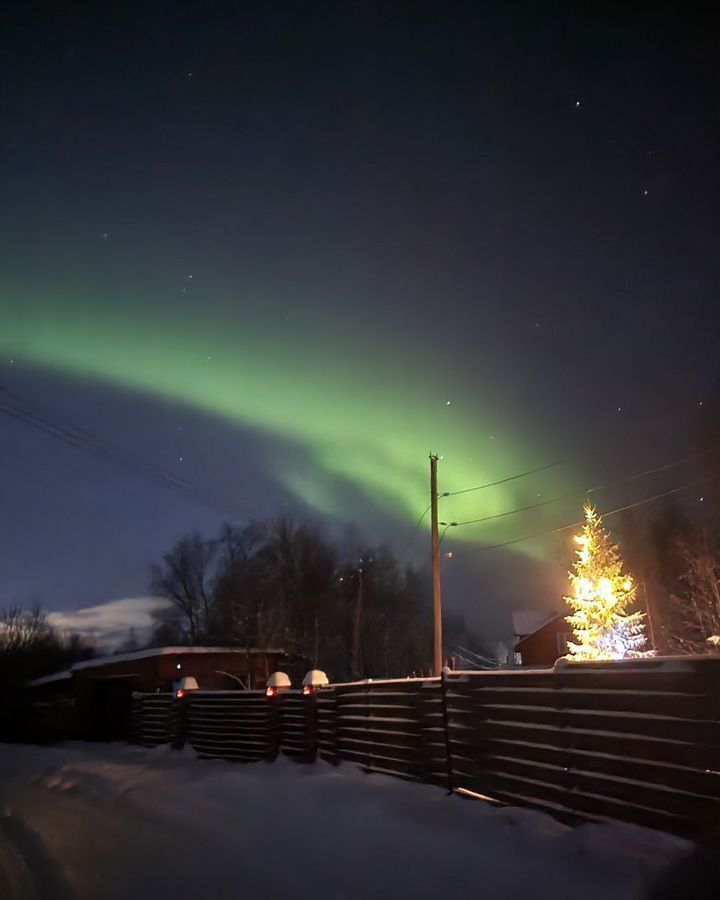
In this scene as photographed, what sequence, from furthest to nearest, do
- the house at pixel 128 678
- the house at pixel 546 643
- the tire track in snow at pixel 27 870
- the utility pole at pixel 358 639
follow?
the house at pixel 546 643 < the utility pole at pixel 358 639 < the house at pixel 128 678 < the tire track in snow at pixel 27 870

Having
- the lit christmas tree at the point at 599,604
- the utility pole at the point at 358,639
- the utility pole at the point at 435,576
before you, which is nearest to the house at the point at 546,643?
the utility pole at the point at 358,639

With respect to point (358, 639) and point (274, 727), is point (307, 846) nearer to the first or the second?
point (274, 727)

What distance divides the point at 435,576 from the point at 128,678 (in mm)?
10254

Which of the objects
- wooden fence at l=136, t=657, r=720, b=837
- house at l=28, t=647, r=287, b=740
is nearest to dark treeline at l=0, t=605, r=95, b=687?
house at l=28, t=647, r=287, b=740

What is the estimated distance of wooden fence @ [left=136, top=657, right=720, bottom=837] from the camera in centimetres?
480

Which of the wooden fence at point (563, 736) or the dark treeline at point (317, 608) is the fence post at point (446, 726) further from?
the dark treeline at point (317, 608)

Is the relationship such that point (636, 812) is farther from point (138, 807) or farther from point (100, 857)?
point (138, 807)

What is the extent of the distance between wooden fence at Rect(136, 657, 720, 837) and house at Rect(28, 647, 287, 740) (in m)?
11.4

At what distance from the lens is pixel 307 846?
645 centimetres

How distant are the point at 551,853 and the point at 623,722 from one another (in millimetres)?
1018

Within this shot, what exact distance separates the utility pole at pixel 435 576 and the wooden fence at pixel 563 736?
13.9 metres

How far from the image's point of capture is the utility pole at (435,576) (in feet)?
80.6

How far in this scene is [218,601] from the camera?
2100 inches

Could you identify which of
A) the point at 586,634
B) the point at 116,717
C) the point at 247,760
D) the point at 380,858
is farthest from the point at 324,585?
the point at 380,858
